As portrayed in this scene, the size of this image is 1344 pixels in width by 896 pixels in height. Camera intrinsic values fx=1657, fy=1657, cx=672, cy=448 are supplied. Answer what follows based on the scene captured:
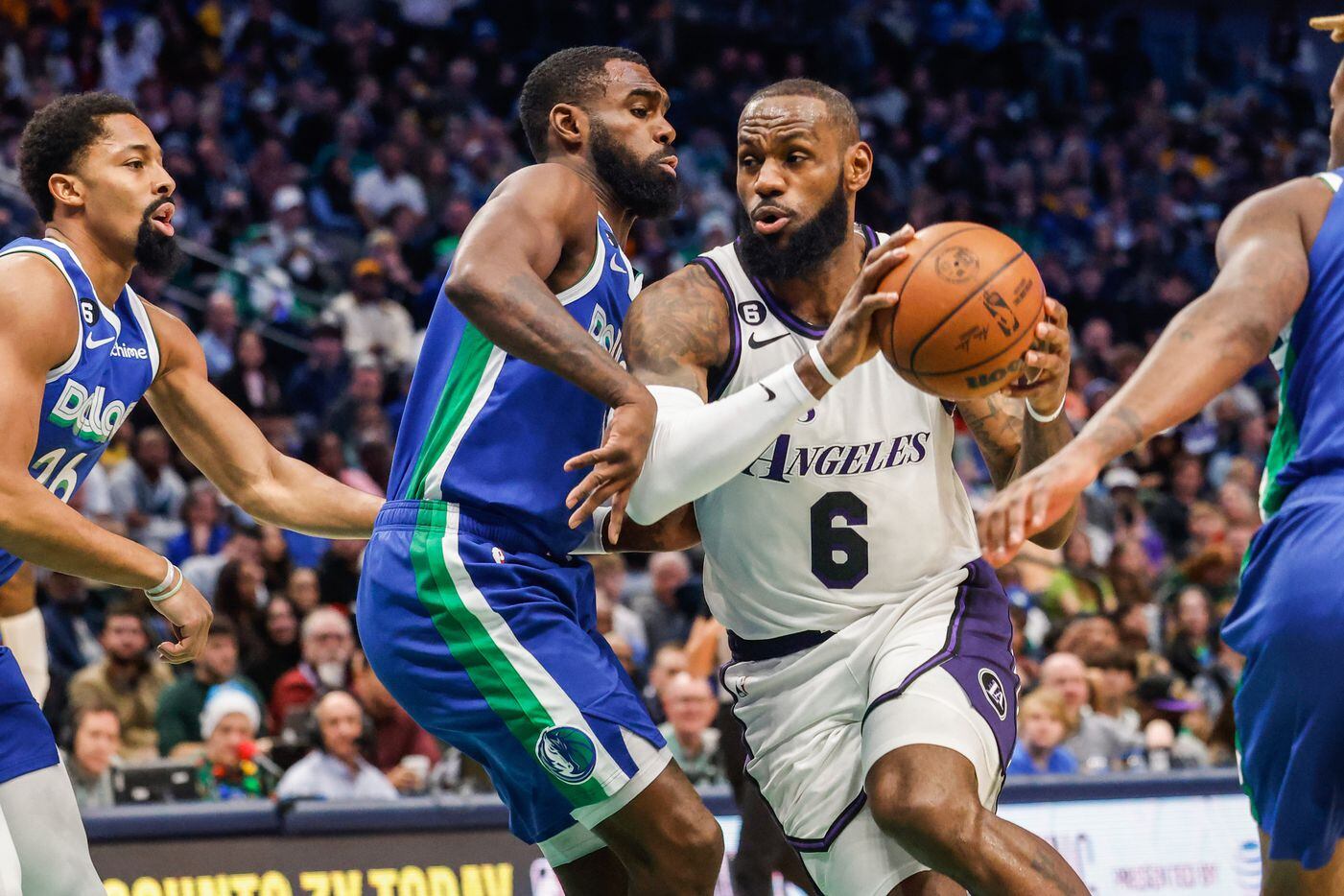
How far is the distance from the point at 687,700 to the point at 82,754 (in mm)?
2785

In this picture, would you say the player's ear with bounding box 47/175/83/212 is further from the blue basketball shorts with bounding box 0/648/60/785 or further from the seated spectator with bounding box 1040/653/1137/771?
the seated spectator with bounding box 1040/653/1137/771

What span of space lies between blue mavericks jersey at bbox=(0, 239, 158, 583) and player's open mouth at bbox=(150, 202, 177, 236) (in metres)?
0.19

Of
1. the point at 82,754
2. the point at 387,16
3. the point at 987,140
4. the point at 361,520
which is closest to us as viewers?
the point at 361,520

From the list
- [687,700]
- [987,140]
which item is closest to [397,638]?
[687,700]

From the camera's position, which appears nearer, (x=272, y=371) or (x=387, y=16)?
(x=272, y=371)

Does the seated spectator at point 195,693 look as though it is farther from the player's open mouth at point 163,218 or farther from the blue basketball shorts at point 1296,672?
the blue basketball shorts at point 1296,672

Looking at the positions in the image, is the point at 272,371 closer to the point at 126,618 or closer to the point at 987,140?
the point at 126,618

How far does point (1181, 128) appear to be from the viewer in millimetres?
20188

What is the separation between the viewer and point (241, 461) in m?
4.77

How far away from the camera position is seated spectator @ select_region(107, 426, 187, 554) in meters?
10.5

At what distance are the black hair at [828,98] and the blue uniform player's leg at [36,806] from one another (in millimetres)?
2349

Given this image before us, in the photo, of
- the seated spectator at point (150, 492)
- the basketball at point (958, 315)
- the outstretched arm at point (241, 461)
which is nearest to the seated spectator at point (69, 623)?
the seated spectator at point (150, 492)

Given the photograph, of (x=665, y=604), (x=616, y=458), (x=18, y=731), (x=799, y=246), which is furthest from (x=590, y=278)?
(x=665, y=604)

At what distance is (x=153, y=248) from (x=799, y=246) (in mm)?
1739
